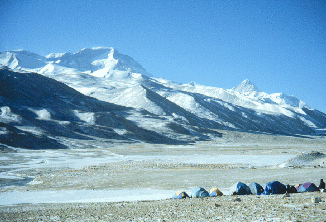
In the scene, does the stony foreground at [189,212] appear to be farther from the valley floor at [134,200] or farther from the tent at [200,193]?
the tent at [200,193]

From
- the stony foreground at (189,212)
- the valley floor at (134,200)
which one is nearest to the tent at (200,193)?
the valley floor at (134,200)

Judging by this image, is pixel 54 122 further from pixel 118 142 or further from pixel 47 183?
pixel 47 183

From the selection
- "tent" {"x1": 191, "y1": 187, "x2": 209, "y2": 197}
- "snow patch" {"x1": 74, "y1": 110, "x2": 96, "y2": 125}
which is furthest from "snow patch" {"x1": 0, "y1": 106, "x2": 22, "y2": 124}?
"tent" {"x1": 191, "y1": 187, "x2": 209, "y2": 197}

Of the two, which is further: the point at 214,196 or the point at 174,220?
the point at 214,196

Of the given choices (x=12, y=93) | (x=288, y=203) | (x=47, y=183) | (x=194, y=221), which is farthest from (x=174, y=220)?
(x=12, y=93)

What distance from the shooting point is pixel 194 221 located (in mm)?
13688

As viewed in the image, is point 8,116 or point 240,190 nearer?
point 240,190

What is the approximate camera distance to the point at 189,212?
51.7 feet

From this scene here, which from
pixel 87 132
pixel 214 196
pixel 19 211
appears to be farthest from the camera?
pixel 87 132

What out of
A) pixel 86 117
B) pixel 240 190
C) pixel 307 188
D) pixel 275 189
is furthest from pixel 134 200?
pixel 86 117

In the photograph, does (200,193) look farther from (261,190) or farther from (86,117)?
(86,117)

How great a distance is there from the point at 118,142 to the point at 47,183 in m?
77.7

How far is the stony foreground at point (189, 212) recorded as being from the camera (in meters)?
13.4

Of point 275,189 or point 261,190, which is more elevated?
point 275,189
